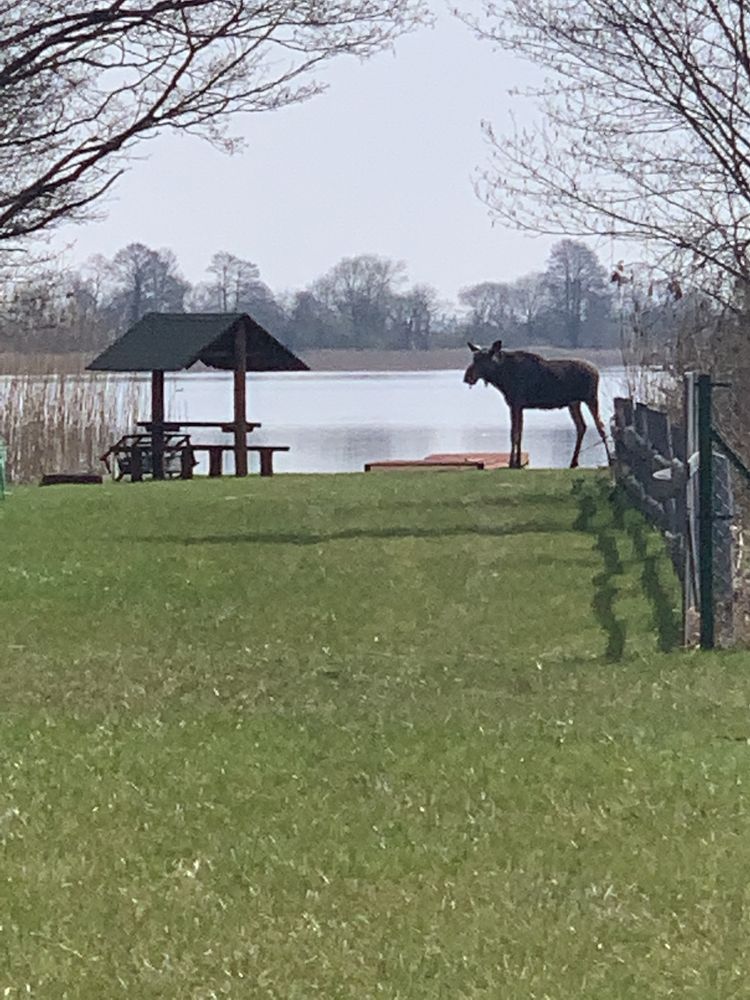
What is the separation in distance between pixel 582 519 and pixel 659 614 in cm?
686

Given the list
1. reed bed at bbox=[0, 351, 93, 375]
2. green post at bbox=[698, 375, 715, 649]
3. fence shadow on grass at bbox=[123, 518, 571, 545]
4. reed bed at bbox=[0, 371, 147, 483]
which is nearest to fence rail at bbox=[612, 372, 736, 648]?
green post at bbox=[698, 375, 715, 649]

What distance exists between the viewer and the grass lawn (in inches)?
199

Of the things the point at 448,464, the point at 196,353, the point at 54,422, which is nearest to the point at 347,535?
the point at 448,464

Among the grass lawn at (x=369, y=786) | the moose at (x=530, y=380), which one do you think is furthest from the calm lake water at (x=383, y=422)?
the grass lawn at (x=369, y=786)

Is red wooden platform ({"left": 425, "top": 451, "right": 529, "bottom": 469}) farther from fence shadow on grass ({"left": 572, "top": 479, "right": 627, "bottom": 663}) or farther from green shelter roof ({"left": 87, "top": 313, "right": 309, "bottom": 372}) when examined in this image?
fence shadow on grass ({"left": 572, "top": 479, "right": 627, "bottom": 663})

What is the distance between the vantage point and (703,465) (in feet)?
36.0

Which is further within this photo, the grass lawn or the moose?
the moose

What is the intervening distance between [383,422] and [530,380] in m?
26.7

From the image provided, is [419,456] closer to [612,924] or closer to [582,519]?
[582,519]

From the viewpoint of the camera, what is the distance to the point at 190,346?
115 ft

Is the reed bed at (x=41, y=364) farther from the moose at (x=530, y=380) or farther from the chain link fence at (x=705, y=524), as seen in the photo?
the chain link fence at (x=705, y=524)

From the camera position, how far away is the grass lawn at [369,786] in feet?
16.6

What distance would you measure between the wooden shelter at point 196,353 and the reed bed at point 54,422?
5.72ft

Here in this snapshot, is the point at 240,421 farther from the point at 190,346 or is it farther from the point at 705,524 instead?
the point at 705,524
